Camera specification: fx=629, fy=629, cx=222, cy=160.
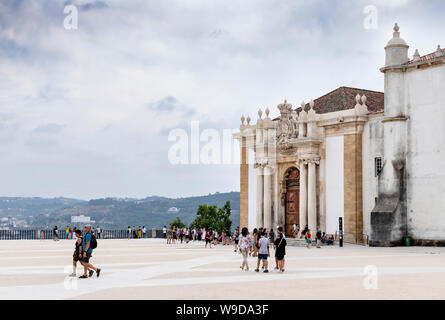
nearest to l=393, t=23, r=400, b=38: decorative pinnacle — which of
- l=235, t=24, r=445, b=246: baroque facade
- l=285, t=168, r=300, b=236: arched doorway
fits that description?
l=235, t=24, r=445, b=246: baroque facade

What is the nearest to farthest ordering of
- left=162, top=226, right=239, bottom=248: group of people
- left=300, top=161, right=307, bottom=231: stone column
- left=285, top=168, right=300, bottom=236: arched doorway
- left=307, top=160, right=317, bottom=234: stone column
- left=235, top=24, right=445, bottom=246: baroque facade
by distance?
left=235, top=24, right=445, bottom=246: baroque facade
left=307, top=160, right=317, bottom=234: stone column
left=162, top=226, right=239, bottom=248: group of people
left=300, top=161, right=307, bottom=231: stone column
left=285, top=168, right=300, bottom=236: arched doorway

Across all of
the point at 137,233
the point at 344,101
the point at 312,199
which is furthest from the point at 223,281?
the point at 137,233

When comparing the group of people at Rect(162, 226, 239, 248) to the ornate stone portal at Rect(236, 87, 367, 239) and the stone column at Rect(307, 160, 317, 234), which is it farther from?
the stone column at Rect(307, 160, 317, 234)

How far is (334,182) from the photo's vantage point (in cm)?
4131

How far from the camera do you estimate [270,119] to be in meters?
46.0

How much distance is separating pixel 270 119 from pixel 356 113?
7.86 meters

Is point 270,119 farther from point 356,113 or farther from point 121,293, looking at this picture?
point 121,293

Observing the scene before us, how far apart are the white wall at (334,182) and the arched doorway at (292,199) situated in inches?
128

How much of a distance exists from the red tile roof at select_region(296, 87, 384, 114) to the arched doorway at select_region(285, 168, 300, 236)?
192 inches

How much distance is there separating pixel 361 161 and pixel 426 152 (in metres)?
5.16

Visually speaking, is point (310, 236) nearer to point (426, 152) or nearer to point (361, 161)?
point (361, 161)

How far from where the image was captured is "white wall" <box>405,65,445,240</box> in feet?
116

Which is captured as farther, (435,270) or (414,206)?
(414,206)

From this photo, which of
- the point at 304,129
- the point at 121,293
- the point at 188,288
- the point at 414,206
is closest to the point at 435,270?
the point at 188,288
